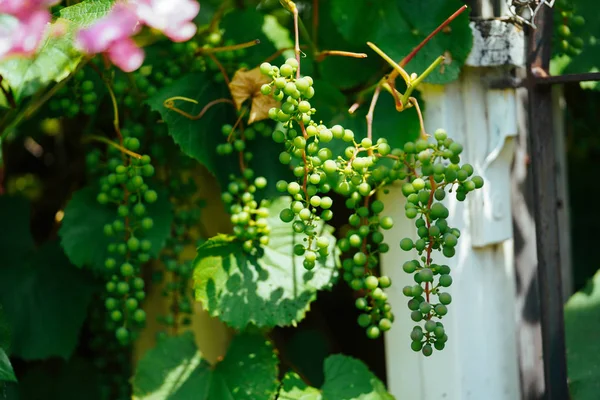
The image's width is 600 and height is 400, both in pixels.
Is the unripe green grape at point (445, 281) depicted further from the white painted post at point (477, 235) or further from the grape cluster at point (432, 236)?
the white painted post at point (477, 235)

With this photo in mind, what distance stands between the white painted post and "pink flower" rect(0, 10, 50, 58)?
1.86 ft

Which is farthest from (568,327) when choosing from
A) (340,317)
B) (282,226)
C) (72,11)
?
(72,11)

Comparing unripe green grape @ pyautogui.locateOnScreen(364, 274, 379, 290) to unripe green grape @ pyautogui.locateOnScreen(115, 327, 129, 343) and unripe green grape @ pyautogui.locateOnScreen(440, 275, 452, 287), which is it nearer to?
unripe green grape @ pyautogui.locateOnScreen(440, 275, 452, 287)

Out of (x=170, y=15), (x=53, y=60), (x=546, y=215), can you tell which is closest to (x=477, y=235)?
(x=546, y=215)

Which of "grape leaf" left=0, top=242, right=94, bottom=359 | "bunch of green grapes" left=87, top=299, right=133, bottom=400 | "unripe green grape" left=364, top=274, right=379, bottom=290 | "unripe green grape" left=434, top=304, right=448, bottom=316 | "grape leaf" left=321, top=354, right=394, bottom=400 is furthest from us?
"bunch of green grapes" left=87, top=299, right=133, bottom=400

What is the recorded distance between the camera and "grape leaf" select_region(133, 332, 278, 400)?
3.65ft

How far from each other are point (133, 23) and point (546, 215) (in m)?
0.67

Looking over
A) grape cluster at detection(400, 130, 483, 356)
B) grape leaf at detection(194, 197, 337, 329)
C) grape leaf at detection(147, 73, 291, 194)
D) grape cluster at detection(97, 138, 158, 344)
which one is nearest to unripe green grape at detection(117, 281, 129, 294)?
grape cluster at detection(97, 138, 158, 344)

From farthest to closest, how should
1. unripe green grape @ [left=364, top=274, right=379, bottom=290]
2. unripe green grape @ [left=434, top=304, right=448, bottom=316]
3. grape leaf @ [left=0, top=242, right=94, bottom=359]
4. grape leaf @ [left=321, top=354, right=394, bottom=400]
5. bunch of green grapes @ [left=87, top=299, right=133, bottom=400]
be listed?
bunch of green grapes @ [left=87, top=299, right=133, bottom=400], grape leaf @ [left=0, top=242, right=94, bottom=359], grape leaf @ [left=321, top=354, right=394, bottom=400], unripe green grape @ [left=364, top=274, right=379, bottom=290], unripe green grape @ [left=434, top=304, right=448, bottom=316]

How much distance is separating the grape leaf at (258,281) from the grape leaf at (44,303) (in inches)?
12.1

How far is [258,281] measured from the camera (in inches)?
42.4

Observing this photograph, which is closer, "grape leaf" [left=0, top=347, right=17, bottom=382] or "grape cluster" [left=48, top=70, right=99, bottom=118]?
"grape leaf" [left=0, top=347, right=17, bottom=382]

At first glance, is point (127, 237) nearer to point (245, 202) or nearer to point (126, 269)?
point (126, 269)

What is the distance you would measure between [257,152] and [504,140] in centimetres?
39
